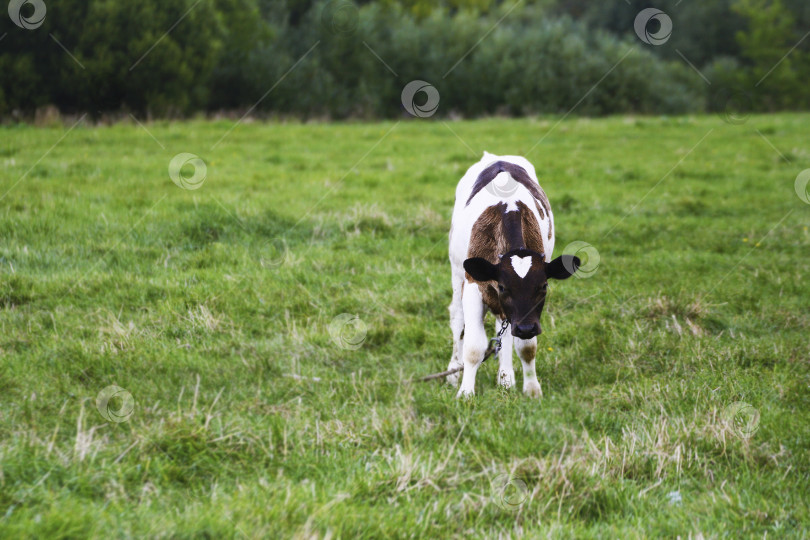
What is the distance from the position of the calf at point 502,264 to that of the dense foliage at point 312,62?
795 inches

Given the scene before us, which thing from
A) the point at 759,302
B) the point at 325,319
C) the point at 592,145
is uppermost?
the point at 592,145

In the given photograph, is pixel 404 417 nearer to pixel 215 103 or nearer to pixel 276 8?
pixel 215 103

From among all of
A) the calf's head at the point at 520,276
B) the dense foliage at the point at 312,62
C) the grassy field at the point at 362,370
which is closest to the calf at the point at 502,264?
the calf's head at the point at 520,276

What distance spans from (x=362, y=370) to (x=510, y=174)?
202cm

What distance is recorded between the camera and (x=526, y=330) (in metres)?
4.61

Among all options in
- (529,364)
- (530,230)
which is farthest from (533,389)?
(530,230)

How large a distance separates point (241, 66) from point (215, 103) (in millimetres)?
2068

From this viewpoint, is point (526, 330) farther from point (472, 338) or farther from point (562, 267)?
point (472, 338)

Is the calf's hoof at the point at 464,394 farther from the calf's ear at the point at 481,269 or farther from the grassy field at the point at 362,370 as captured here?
the calf's ear at the point at 481,269

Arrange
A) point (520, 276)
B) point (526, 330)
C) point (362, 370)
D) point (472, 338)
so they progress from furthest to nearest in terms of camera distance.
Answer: point (362, 370), point (472, 338), point (520, 276), point (526, 330)

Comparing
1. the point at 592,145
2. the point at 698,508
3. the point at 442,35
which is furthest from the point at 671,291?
the point at 442,35

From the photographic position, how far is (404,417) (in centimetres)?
460

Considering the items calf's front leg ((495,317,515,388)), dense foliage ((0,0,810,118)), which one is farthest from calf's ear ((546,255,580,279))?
dense foliage ((0,0,810,118))

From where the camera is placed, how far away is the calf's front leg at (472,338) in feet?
17.4
